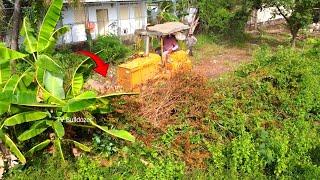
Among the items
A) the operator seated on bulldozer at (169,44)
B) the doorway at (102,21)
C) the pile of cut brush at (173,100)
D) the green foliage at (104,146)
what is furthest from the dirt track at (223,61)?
the green foliage at (104,146)

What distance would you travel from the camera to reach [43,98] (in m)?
6.02

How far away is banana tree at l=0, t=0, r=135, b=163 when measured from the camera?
17.4 feet

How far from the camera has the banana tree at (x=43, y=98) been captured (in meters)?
5.31

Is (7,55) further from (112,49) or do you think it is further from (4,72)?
(112,49)

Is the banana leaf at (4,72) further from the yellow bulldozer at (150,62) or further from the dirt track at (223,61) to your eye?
the dirt track at (223,61)

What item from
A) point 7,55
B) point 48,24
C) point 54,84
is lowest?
point 54,84

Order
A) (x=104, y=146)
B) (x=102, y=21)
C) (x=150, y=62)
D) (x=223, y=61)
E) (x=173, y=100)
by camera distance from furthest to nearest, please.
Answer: (x=102, y=21), (x=223, y=61), (x=150, y=62), (x=173, y=100), (x=104, y=146)

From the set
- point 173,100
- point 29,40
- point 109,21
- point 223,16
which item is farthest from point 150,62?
point 223,16

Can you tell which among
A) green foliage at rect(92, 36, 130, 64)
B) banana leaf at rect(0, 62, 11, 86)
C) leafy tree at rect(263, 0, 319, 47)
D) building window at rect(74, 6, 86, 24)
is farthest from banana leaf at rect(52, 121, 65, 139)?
building window at rect(74, 6, 86, 24)

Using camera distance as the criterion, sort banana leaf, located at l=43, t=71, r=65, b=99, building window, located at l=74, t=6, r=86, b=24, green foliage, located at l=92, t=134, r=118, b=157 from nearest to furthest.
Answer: banana leaf, located at l=43, t=71, r=65, b=99, green foliage, located at l=92, t=134, r=118, b=157, building window, located at l=74, t=6, r=86, b=24

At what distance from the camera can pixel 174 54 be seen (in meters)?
11.2

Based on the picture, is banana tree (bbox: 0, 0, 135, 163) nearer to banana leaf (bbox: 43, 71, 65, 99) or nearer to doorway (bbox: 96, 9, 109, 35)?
banana leaf (bbox: 43, 71, 65, 99)

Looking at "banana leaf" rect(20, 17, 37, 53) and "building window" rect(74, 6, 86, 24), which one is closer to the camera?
"banana leaf" rect(20, 17, 37, 53)

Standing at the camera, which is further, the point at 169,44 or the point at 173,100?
the point at 169,44
